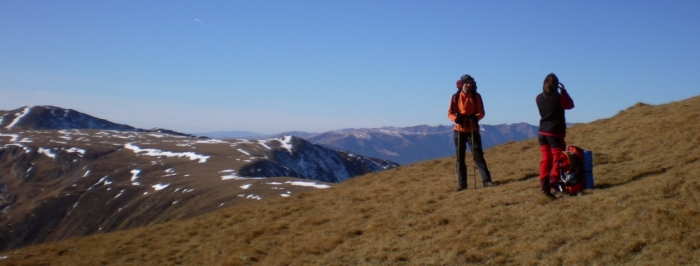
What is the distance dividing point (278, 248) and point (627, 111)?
769 inches

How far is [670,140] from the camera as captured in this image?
52.4ft

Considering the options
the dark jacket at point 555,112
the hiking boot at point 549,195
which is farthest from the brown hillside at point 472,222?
the dark jacket at point 555,112

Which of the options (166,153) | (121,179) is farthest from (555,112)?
(166,153)

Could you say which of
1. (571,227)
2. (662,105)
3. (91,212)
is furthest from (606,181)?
(91,212)

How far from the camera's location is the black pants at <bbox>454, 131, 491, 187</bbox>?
48.8 ft

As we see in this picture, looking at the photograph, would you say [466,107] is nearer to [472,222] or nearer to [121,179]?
[472,222]

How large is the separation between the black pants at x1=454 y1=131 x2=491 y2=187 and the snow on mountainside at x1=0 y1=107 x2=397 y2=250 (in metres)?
48.6

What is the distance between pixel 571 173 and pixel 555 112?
1453 mm

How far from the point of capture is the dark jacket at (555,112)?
39.9 feet

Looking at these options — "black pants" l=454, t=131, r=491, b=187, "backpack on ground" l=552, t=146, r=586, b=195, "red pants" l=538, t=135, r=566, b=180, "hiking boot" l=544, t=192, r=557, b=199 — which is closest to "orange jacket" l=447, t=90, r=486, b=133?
"black pants" l=454, t=131, r=491, b=187

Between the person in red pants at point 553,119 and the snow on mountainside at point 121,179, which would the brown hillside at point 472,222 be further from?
the snow on mountainside at point 121,179

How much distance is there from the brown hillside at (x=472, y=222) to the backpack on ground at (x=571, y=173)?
326 mm

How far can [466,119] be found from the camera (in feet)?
49.4

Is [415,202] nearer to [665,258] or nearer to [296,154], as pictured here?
[665,258]
